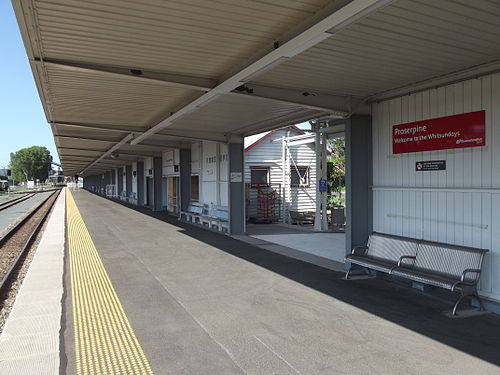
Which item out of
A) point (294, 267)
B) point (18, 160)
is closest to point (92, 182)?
point (18, 160)

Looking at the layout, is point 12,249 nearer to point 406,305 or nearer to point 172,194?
point 406,305

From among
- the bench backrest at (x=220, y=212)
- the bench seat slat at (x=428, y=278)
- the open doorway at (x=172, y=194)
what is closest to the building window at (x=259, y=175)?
the bench backrest at (x=220, y=212)

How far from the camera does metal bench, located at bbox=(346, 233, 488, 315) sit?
17.0 feet

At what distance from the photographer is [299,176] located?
57.6 ft

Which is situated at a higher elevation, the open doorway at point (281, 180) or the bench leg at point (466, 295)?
the open doorway at point (281, 180)

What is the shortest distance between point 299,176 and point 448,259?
12.0 m

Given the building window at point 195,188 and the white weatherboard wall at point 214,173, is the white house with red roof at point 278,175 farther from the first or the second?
the building window at point 195,188

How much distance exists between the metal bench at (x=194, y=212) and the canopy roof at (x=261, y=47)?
7.46m

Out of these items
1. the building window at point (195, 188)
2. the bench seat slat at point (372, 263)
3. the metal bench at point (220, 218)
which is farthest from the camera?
the building window at point (195, 188)

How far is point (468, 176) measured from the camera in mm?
5723

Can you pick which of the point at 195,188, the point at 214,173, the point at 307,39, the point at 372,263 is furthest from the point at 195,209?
the point at 307,39

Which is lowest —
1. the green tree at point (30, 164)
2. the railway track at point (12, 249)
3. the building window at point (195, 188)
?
the railway track at point (12, 249)

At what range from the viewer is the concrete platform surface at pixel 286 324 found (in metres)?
3.78

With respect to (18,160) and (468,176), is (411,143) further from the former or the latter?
(18,160)
